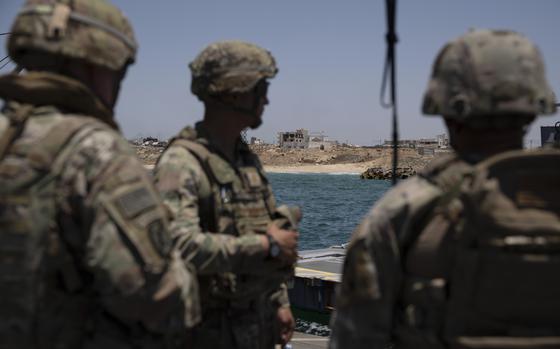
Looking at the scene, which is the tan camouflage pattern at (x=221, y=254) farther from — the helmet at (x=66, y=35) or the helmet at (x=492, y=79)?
the helmet at (x=492, y=79)

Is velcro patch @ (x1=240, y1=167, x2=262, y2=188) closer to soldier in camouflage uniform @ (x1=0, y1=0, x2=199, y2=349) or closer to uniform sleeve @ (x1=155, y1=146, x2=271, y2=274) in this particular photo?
uniform sleeve @ (x1=155, y1=146, x2=271, y2=274)

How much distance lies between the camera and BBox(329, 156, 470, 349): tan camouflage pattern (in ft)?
7.22

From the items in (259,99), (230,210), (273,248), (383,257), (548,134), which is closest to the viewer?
(383,257)

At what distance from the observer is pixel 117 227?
2100mm

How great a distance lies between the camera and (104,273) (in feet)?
6.85

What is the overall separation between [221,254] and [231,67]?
101 centimetres

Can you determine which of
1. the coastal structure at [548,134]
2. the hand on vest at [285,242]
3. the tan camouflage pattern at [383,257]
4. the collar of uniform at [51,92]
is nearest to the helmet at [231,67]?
the hand on vest at [285,242]

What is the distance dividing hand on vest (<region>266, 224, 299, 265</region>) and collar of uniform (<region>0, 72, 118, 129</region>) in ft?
4.25

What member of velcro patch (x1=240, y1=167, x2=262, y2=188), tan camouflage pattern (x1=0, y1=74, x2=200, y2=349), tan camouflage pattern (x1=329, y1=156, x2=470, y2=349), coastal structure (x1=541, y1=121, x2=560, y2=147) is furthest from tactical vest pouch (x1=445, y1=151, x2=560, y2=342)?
coastal structure (x1=541, y1=121, x2=560, y2=147)

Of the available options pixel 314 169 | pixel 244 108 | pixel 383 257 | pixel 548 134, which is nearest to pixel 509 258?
pixel 383 257

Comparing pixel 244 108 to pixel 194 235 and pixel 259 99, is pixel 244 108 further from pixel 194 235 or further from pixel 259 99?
pixel 194 235

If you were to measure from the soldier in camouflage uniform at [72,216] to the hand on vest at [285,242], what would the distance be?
1.05 meters

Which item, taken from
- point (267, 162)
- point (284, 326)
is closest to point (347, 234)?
point (284, 326)

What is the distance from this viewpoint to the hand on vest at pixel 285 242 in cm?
334
